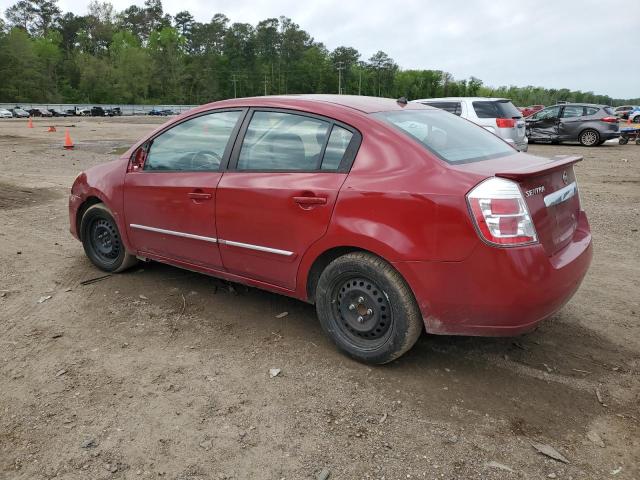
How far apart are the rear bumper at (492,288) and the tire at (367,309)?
0.32 ft

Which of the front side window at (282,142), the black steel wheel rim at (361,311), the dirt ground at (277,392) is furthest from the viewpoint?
the front side window at (282,142)

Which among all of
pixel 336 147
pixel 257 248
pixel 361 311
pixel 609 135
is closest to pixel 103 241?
pixel 257 248

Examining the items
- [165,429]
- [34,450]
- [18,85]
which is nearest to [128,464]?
[165,429]

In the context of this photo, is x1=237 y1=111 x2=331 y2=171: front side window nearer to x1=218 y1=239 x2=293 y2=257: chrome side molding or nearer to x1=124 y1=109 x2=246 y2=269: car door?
x1=124 y1=109 x2=246 y2=269: car door

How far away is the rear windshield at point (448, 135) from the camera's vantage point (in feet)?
10.7

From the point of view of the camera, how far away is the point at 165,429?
274 centimetres

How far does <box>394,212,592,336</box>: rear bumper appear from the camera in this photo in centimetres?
277

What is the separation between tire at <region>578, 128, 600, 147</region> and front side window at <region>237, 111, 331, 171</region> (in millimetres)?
18773

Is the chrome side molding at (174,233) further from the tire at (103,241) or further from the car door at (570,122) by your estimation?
the car door at (570,122)

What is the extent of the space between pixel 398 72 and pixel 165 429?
146 m

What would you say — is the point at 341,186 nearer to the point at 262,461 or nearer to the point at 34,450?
the point at 262,461

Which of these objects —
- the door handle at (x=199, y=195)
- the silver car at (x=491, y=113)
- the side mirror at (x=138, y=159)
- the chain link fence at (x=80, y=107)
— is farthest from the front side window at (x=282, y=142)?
the chain link fence at (x=80, y=107)

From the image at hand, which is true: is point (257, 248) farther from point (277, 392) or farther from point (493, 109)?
A: point (493, 109)

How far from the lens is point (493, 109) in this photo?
13172 mm
